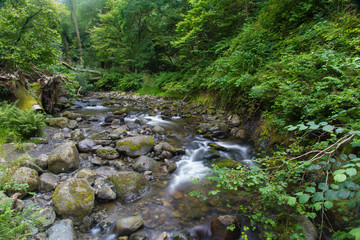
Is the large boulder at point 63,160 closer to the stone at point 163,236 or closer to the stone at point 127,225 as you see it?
the stone at point 127,225

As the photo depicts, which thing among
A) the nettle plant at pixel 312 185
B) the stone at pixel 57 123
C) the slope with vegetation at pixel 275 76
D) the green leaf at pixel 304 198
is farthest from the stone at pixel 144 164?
the stone at pixel 57 123

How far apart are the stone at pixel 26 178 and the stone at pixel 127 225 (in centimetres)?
205

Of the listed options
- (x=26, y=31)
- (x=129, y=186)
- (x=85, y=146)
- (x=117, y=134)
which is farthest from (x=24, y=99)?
(x=129, y=186)

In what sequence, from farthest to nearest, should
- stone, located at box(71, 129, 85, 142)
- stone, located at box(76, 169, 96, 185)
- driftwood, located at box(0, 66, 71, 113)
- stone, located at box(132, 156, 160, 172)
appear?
driftwood, located at box(0, 66, 71, 113) < stone, located at box(71, 129, 85, 142) < stone, located at box(132, 156, 160, 172) < stone, located at box(76, 169, 96, 185)

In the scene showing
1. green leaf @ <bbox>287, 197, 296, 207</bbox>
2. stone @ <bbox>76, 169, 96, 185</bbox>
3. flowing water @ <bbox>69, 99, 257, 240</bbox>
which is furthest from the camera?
stone @ <bbox>76, 169, 96, 185</bbox>

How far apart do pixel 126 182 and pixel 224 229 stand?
2355 mm

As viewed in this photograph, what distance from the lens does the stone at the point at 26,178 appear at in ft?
11.0

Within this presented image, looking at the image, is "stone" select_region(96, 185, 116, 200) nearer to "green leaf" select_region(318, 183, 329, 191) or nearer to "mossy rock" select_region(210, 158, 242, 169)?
"mossy rock" select_region(210, 158, 242, 169)

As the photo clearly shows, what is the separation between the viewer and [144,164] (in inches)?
193

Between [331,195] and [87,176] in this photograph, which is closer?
[331,195]

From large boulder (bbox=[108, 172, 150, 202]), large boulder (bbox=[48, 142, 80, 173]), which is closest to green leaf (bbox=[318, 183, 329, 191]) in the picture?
large boulder (bbox=[108, 172, 150, 202])

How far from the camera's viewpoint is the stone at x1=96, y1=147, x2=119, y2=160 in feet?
17.1

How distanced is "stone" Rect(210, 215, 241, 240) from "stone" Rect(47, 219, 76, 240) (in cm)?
238

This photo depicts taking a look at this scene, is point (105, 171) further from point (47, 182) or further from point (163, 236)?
point (163, 236)
